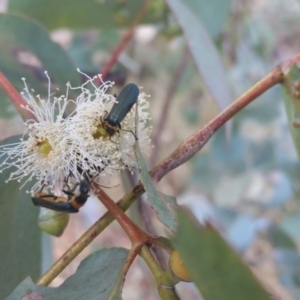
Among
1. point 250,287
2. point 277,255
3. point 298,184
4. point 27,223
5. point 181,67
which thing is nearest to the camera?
point 250,287

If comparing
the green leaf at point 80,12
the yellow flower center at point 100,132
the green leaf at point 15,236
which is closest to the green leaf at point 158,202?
the yellow flower center at point 100,132

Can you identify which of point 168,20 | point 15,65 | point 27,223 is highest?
point 15,65

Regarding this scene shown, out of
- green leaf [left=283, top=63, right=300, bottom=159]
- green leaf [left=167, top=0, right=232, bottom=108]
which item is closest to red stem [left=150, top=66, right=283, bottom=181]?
green leaf [left=283, top=63, right=300, bottom=159]

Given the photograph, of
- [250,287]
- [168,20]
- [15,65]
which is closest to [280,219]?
[168,20]

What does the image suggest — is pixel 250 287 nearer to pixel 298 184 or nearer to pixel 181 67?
pixel 181 67

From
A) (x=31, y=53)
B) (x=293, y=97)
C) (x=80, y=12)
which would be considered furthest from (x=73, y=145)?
(x=80, y=12)

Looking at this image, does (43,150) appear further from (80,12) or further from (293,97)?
(80,12)

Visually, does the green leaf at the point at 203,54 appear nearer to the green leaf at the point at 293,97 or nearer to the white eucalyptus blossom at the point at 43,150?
the green leaf at the point at 293,97
